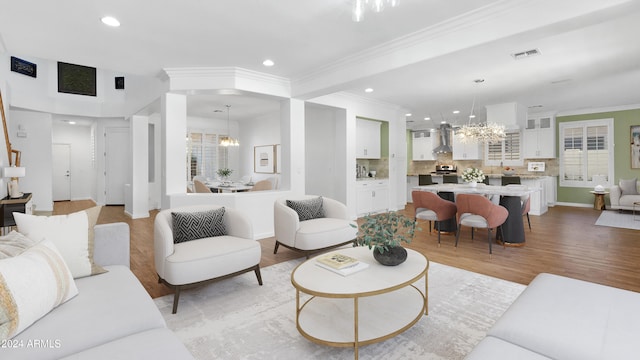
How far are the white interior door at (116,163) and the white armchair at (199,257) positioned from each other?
6468 mm

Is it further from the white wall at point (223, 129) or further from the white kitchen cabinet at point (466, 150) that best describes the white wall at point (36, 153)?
the white kitchen cabinet at point (466, 150)

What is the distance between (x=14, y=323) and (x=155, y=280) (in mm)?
2014

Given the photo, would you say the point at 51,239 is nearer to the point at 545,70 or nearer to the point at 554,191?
the point at 545,70

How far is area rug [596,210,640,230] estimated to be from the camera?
5.68 m

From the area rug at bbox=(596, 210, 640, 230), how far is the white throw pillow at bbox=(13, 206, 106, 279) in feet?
25.5

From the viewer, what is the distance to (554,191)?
8.55 meters

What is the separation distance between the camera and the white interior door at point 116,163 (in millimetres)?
8133

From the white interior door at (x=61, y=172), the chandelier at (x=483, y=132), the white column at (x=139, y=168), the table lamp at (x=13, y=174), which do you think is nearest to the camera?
the table lamp at (x=13, y=174)

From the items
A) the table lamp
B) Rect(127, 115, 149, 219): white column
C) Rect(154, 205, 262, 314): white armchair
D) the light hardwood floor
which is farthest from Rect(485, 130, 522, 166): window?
the table lamp

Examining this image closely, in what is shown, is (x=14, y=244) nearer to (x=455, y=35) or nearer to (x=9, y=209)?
(x=9, y=209)

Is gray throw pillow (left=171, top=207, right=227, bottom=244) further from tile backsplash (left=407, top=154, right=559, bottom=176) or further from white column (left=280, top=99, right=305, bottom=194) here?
tile backsplash (left=407, top=154, right=559, bottom=176)

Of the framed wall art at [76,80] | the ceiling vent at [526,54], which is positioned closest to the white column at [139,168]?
the framed wall art at [76,80]

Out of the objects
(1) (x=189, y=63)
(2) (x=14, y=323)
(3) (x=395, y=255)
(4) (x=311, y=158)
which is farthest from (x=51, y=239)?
(4) (x=311, y=158)

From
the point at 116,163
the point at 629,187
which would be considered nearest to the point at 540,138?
the point at 629,187
